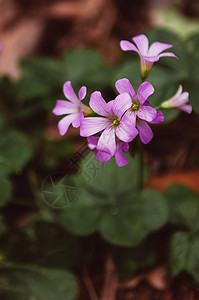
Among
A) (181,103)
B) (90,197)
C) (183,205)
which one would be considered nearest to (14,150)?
(90,197)

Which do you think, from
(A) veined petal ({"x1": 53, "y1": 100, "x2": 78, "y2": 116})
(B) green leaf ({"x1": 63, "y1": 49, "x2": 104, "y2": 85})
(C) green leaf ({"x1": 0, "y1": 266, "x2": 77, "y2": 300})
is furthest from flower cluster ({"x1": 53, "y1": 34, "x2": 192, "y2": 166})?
(B) green leaf ({"x1": 63, "y1": 49, "x2": 104, "y2": 85})

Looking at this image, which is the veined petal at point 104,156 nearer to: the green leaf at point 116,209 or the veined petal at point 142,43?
the veined petal at point 142,43

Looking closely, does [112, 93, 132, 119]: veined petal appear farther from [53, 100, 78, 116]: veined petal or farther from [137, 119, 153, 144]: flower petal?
[53, 100, 78, 116]: veined petal

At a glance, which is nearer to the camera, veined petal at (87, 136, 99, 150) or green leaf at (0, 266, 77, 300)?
veined petal at (87, 136, 99, 150)

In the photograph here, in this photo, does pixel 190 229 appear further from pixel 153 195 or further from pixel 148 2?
pixel 148 2

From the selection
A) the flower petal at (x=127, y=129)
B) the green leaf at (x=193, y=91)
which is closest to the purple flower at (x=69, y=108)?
the flower petal at (x=127, y=129)

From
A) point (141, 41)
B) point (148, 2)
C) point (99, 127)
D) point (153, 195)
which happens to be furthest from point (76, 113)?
point (148, 2)
